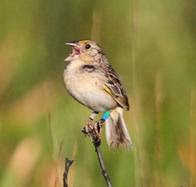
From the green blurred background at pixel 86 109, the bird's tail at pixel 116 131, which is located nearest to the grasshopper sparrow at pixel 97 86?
the bird's tail at pixel 116 131

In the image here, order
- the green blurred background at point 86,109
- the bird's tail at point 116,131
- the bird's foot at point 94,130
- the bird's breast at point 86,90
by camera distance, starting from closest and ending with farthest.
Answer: the bird's foot at point 94,130, the bird's breast at point 86,90, the bird's tail at point 116,131, the green blurred background at point 86,109

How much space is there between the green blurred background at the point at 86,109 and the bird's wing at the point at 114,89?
39cm

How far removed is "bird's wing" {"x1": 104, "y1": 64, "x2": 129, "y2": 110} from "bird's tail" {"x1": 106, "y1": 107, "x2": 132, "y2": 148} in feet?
0.09

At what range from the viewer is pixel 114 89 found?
10.3ft

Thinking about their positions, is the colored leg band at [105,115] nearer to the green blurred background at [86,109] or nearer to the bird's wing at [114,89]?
the bird's wing at [114,89]

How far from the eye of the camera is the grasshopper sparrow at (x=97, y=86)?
3.02 meters

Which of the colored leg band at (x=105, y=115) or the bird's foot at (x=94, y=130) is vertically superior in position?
the colored leg band at (x=105, y=115)

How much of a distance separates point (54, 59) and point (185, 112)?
47 cm

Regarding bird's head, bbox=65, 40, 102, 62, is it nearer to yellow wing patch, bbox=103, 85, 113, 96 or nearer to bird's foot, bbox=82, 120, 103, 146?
yellow wing patch, bbox=103, 85, 113, 96

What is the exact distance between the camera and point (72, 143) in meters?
4.01

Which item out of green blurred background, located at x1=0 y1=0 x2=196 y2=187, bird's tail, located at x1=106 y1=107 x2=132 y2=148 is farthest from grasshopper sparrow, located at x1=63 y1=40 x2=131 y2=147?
green blurred background, located at x1=0 y1=0 x2=196 y2=187

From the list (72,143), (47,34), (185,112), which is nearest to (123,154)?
(72,143)

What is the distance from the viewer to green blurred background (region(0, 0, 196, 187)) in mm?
3879

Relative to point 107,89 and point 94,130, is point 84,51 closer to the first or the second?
point 107,89
